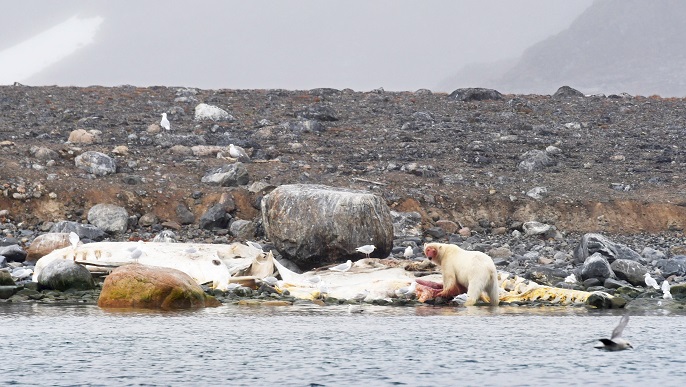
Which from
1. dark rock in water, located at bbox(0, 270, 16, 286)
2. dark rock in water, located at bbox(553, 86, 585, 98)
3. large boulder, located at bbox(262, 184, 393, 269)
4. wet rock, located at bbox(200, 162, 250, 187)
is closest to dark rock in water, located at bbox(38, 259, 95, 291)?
dark rock in water, located at bbox(0, 270, 16, 286)

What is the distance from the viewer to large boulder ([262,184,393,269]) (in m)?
19.0

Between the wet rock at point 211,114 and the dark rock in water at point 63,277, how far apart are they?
63.9ft

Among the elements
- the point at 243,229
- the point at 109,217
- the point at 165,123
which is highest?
the point at 165,123

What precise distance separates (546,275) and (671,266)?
313 cm

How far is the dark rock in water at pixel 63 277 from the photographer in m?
16.9

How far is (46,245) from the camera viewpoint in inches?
797

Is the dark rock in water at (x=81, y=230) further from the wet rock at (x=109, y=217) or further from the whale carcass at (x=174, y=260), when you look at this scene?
the whale carcass at (x=174, y=260)

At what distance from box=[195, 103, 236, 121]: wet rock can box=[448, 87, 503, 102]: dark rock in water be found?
10.4 m

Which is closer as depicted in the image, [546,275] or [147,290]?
[147,290]

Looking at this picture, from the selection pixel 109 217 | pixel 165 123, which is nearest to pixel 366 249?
pixel 109 217

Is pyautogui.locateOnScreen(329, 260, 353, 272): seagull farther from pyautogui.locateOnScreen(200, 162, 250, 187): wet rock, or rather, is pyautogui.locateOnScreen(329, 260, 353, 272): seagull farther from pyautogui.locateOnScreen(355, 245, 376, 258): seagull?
pyautogui.locateOnScreen(200, 162, 250, 187): wet rock

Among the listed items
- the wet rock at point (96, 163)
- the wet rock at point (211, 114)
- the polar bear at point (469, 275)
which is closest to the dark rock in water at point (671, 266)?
the polar bear at point (469, 275)

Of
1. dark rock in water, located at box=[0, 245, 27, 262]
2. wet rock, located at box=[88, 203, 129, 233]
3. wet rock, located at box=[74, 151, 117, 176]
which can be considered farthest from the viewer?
wet rock, located at box=[74, 151, 117, 176]

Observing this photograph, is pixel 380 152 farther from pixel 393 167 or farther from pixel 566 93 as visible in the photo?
pixel 566 93
